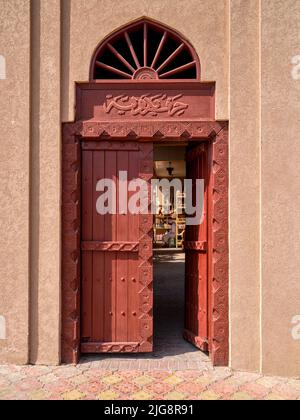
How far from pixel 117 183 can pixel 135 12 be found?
2.02m

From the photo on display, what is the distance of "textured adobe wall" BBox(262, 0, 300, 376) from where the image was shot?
4125 mm

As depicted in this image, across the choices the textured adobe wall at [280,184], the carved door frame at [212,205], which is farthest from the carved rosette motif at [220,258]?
the textured adobe wall at [280,184]

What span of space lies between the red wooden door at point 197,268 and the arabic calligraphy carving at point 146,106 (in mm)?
589

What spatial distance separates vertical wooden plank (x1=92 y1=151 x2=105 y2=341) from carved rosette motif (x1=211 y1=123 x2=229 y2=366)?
1.34 m

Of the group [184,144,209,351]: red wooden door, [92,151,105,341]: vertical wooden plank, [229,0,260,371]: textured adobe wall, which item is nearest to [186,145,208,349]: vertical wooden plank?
[184,144,209,351]: red wooden door

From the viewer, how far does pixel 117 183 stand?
4523 millimetres

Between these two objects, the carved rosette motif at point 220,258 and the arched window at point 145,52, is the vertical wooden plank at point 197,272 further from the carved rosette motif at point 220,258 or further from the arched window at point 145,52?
the arched window at point 145,52

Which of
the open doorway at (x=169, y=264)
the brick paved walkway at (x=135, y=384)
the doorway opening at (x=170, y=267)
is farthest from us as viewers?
the open doorway at (x=169, y=264)

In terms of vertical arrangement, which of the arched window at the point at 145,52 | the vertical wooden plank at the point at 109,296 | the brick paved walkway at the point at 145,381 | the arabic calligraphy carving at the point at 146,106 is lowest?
the brick paved walkway at the point at 145,381

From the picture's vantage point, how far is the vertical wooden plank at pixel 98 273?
4.49 m

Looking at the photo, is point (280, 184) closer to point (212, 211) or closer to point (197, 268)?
point (212, 211)

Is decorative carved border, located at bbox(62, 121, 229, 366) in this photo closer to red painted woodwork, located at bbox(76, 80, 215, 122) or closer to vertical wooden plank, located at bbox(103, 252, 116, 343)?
red painted woodwork, located at bbox(76, 80, 215, 122)
